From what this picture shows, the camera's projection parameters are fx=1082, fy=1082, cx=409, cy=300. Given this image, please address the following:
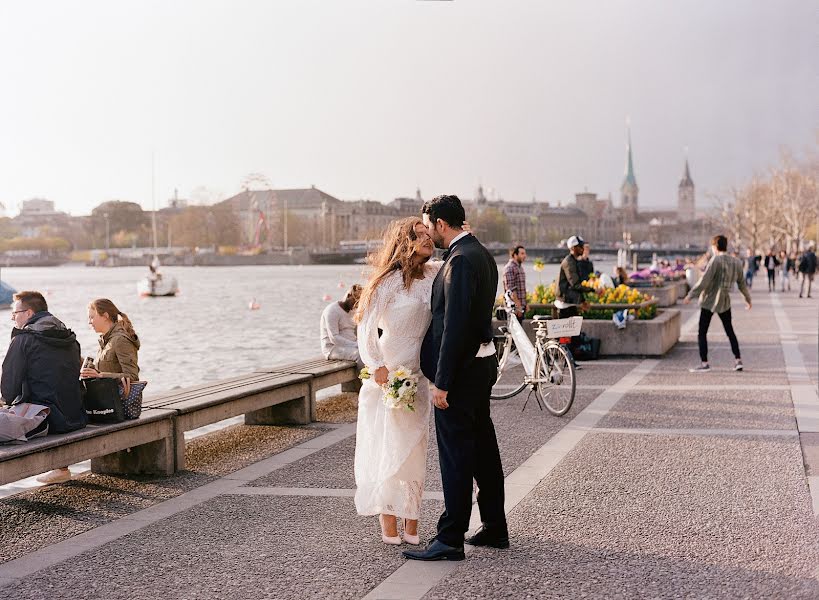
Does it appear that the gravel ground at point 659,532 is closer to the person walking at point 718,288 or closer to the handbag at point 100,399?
the handbag at point 100,399

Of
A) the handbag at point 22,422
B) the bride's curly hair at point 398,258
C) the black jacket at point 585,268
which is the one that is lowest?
the handbag at point 22,422

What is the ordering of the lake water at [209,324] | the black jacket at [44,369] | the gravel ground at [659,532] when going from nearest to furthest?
the gravel ground at [659,532]
the black jacket at [44,369]
the lake water at [209,324]

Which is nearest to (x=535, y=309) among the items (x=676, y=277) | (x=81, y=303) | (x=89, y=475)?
(x=89, y=475)

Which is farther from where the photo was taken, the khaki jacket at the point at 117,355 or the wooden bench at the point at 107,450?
the khaki jacket at the point at 117,355

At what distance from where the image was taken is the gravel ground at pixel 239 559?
498cm

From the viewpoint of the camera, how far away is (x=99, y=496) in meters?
7.09

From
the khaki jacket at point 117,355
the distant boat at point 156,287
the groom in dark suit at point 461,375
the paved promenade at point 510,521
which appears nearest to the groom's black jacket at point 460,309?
the groom in dark suit at point 461,375

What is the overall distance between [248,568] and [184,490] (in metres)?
2.02

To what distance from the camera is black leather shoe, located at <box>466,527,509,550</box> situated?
566cm

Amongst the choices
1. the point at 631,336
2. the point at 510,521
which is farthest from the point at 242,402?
the point at 631,336

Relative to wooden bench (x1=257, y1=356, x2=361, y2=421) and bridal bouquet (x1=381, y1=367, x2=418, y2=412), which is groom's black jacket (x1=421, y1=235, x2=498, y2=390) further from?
wooden bench (x1=257, y1=356, x2=361, y2=421)

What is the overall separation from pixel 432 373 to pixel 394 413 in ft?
0.97

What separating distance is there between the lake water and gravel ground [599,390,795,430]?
124 inches

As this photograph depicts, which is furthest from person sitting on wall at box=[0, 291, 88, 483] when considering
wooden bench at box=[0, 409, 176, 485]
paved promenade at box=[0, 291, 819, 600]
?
paved promenade at box=[0, 291, 819, 600]
